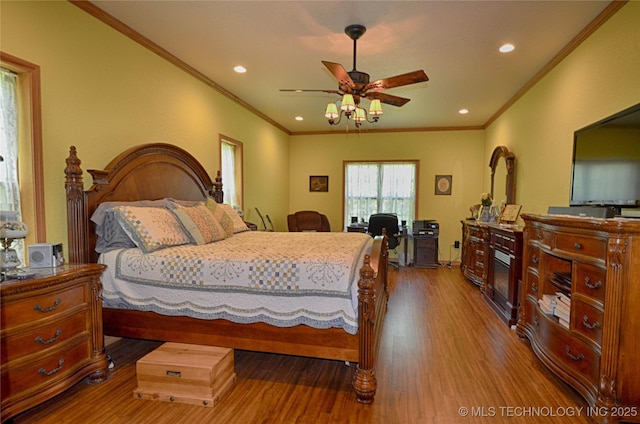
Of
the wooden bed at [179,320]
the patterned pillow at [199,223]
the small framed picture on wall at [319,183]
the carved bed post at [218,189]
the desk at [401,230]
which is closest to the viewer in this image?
the wooden bed at [179,320]

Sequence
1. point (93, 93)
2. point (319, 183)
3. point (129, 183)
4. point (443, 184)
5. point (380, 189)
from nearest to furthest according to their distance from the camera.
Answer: point (93, 93) < point (129, 183) < point (443, 184) < point (380, 189) < point (319, 183)

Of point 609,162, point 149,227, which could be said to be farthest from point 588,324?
point 149,227

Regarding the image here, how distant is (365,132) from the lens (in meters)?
6.89

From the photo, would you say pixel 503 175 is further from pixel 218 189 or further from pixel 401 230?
pixel 218 189

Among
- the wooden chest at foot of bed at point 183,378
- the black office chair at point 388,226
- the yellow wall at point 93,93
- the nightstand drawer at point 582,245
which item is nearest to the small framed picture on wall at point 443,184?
the black office chair at point 388,226

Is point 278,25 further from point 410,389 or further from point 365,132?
point 365,132

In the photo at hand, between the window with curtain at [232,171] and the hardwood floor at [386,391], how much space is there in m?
2.44

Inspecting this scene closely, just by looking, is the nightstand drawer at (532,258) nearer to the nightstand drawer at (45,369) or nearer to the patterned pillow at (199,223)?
the patterned pillow at (199,223)

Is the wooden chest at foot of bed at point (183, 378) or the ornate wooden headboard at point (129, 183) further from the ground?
the ornate wooden headboard at point (129, 183)

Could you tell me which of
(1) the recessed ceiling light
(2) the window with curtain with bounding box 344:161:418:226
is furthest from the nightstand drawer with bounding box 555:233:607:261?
(2) the window with curtain with bounding box 344:161:418:226

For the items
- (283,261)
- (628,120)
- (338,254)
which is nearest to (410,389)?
(338,254)

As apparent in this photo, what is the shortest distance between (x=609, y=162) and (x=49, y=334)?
3.83 metres

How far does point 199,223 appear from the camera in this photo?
9.72 feet

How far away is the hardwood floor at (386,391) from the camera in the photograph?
1883 mm
